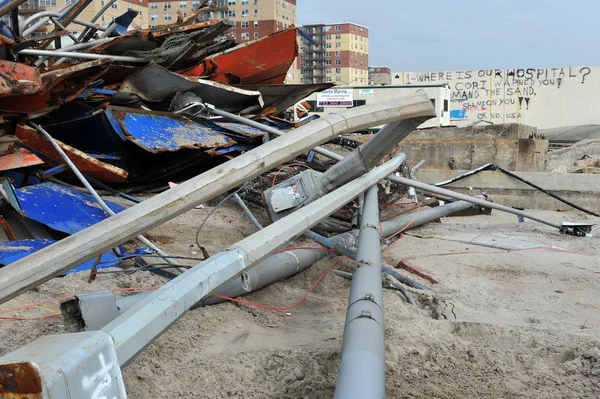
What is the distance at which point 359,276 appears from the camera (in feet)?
10.9

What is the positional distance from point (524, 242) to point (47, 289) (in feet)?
18.5

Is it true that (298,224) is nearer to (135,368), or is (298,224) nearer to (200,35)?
(135,368)

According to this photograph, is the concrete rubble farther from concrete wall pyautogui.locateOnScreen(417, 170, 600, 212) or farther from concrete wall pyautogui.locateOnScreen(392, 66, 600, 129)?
concrete wall pyautogui.locateOnScreen(392, 66, 600, 129)

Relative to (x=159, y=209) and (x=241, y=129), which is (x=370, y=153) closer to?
(x=159, y=209)

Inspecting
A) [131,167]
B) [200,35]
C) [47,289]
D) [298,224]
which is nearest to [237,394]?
[298,224]

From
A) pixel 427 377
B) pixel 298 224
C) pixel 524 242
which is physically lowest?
pixel 524 242

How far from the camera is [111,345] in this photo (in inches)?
58.9

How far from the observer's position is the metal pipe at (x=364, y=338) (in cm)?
194

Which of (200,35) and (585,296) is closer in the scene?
(585,296)

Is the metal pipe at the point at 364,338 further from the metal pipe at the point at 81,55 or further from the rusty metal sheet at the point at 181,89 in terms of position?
the rusty metal sheet at the point at 181,89

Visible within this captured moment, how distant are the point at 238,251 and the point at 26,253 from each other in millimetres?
2680

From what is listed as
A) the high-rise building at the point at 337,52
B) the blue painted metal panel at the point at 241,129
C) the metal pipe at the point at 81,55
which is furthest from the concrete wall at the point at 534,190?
the high-rise building at the point at 337,52

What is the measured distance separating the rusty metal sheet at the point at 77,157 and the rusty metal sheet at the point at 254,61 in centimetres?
258

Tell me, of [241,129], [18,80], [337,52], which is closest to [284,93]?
[241,129]
